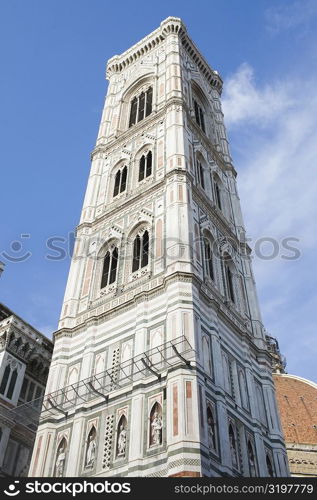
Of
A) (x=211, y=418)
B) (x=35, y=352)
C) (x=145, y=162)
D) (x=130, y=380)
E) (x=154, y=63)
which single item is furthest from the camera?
(x=154, y=63)

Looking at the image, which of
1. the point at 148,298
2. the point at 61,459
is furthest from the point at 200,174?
the point at 61,459

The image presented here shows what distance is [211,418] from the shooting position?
15.9 meters

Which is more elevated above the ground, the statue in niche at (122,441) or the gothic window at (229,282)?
the gothic window at (229,282)

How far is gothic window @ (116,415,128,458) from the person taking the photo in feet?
50.6

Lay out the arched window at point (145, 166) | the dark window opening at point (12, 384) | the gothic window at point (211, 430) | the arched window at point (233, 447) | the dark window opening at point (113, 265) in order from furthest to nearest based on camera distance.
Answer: the arched window at point (145, 166) → the dark window opening at point (113, 265) → the dark window opening at point (12, 384) → the arched window at point (233, 447) → the gothic window at point (211, 430)

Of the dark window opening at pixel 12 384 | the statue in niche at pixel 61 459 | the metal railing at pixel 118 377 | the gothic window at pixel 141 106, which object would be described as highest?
the gothic window at pixel 141 106

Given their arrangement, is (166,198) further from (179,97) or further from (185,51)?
(185,51)

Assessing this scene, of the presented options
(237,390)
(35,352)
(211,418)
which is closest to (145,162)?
(35,352)

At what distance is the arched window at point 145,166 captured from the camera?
26203 mm

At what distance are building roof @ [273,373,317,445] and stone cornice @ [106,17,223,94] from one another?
23679 millimetres

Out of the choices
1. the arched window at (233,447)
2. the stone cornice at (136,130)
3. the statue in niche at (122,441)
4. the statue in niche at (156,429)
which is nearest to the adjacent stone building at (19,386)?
the statue in niche at (122,441)

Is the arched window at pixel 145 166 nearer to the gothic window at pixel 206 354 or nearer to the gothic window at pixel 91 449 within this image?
the gothic window at pixel 206 354

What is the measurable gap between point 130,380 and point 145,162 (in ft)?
41.8

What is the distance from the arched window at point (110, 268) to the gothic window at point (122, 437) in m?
6.73
